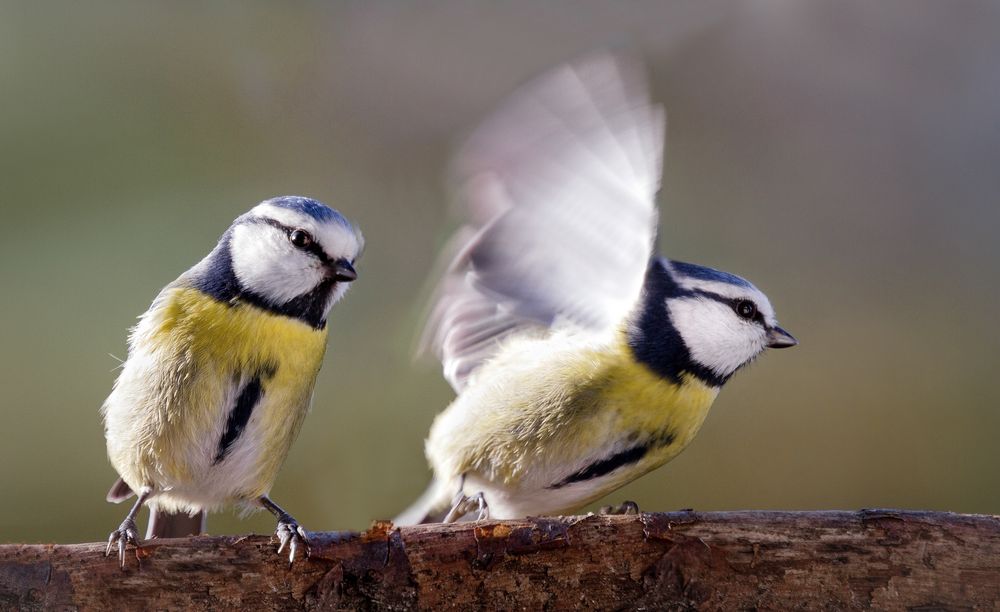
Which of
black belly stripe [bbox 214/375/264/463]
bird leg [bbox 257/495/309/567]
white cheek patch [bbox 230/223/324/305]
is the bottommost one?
bird leg [bbox 257/495/309/567]

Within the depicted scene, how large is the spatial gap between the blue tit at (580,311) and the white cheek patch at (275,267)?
32cm

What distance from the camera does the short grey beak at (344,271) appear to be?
4.00 ft

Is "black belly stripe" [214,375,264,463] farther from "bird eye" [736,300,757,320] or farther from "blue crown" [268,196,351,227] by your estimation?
"bird eye" [736,300,757,320]

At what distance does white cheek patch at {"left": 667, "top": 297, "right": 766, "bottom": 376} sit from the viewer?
146cm

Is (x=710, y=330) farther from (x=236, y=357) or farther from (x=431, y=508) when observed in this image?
(x=236, y=357)

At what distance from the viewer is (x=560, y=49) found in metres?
3.19

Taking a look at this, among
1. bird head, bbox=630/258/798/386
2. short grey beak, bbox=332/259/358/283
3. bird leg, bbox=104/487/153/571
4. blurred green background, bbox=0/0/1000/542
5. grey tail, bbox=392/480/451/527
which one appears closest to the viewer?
bird leg, bbox=104/487/153/571

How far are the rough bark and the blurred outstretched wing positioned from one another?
419 millimetres

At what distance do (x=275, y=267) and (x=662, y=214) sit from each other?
1788 millimetres

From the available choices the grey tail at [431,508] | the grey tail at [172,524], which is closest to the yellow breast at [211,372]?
the grey tail at [172,524]

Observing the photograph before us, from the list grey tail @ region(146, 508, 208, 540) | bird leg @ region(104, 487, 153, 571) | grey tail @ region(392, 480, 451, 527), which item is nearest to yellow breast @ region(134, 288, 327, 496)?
bird leg @ region(104, 487, 153, 571)

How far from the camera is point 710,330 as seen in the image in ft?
4.83

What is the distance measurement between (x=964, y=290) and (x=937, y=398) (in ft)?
1.38

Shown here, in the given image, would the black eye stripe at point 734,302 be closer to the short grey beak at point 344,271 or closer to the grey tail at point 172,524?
the short grey beak at point 344,271
